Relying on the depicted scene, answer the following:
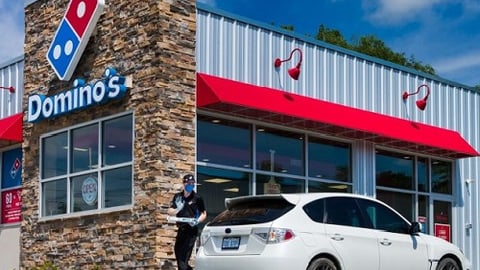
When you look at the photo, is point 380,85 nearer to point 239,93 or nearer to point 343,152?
point 343,152

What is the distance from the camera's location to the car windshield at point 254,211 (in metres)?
12.5

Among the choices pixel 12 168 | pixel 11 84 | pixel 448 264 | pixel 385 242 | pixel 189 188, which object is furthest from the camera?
pixel 12 168

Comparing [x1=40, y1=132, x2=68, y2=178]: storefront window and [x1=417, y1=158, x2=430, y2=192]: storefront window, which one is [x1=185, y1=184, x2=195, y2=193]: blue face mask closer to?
[x1=40, y1=132, x2=68, y2=178]: storefront window

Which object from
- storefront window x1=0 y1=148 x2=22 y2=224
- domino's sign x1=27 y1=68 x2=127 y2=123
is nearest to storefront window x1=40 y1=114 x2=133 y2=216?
domino's sign x1=27 y1=68 x2=127 y2=123

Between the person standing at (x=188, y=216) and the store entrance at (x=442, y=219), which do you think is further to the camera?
the store entrance at (x=442, y=219)

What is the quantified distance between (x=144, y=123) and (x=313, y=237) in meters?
4.94

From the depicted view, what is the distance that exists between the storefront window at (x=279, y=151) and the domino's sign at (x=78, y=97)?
3.05 m

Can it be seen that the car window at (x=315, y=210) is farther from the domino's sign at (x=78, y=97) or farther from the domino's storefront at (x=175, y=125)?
the domino's sign at (x=78, y=97)

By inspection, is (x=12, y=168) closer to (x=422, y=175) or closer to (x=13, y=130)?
(x=13, y=130)

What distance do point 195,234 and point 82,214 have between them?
3.82 metres

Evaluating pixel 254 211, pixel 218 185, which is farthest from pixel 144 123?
pixel 254 211

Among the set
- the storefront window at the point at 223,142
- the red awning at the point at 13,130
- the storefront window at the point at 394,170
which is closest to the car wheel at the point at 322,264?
the storefront window at the point at 223,142

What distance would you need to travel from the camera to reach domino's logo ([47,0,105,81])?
58.2ft

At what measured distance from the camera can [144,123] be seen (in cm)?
1614
